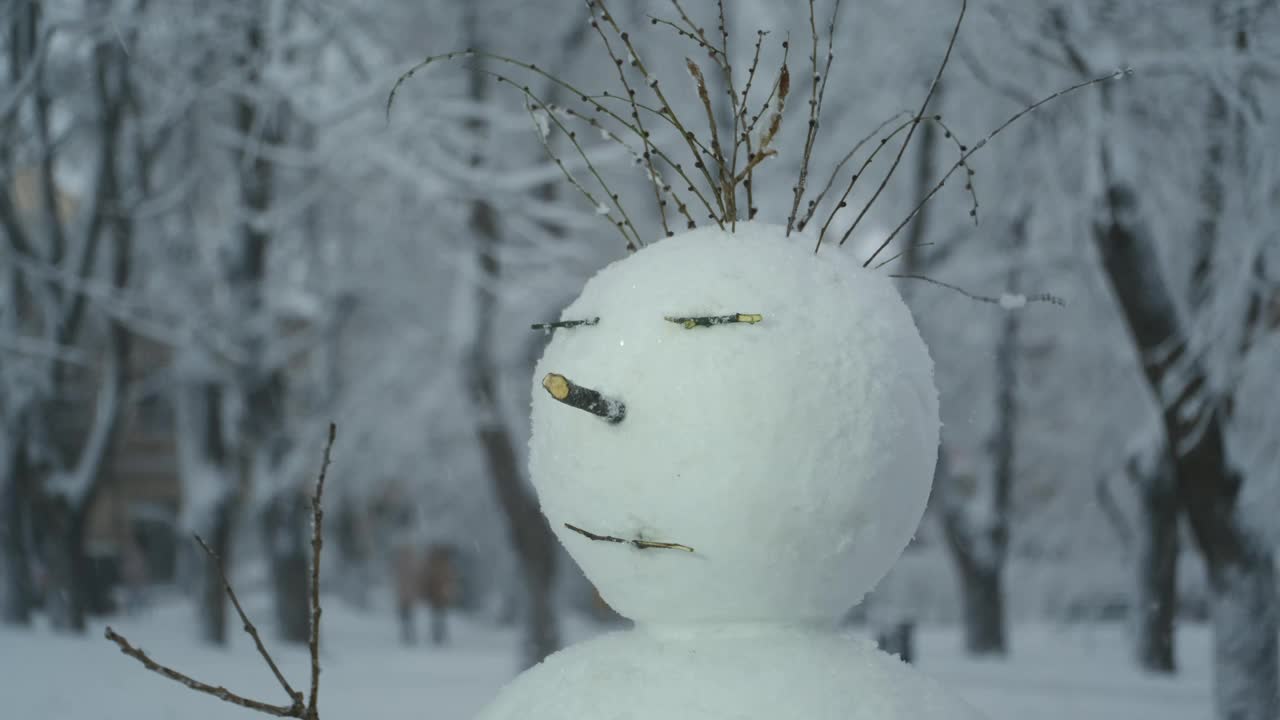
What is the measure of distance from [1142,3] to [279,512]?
25.6 feet

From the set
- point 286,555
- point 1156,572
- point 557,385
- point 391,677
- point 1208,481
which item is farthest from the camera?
point 286,555

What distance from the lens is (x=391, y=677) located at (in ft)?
25.6

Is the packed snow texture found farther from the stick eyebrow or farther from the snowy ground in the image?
the snowy ground

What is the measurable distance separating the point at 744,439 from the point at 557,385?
0.33 metres

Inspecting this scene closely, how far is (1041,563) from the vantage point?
1373 cm

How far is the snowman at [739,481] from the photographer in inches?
68.6

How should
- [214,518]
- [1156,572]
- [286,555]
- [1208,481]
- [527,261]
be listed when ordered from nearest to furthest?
[1208,481]
[527,261]
[214,518]
[1156,572]
[286,555]

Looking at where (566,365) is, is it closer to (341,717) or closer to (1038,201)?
(341,717)

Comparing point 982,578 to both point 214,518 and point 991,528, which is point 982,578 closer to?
point 991,528

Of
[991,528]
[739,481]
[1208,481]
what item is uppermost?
[739,481]

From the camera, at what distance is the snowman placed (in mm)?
1741

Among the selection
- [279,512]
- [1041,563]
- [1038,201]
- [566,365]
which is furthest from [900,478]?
[1041,563]

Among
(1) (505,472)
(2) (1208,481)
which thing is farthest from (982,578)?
(2) (1208,481)

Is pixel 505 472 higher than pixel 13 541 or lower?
higher
